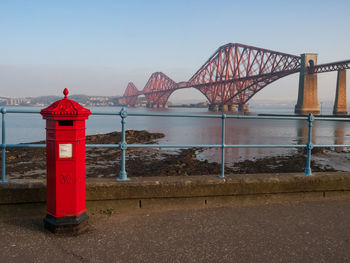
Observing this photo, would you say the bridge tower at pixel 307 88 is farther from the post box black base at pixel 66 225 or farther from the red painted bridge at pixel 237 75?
the post box black base at pixel 66 225

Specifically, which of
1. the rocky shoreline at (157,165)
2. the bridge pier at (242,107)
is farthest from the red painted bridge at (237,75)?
the rocky shoreline at (157,165)

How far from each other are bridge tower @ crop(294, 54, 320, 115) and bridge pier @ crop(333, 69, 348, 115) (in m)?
5.88

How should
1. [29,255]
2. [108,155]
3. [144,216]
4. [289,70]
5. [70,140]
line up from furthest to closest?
1. [289,70]
2. [108,155]
3. [144,216]
4. [70,140]
5. [29,255]

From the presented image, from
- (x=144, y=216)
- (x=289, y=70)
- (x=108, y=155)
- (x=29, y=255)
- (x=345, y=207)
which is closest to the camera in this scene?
(x=29, y=255)

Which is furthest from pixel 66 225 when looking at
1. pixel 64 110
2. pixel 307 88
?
pixel 307 88

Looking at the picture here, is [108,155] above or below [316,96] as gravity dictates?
below

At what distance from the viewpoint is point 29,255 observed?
2404mm

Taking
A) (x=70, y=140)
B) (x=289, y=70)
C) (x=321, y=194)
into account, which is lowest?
(x=321, y=194)

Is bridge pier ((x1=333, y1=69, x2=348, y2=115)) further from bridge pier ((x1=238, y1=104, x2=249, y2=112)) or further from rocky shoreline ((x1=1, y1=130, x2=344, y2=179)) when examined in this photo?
rocky shoreline ((x1=1, y1=130, x2=344, y2=179))

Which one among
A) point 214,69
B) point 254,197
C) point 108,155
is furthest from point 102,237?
point 214,69

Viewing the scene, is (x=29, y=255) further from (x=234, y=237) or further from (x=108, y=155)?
(x=108, y=155)

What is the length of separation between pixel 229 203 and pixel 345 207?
127cm

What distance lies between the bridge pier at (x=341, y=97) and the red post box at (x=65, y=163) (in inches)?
2101

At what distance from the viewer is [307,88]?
57.1m
